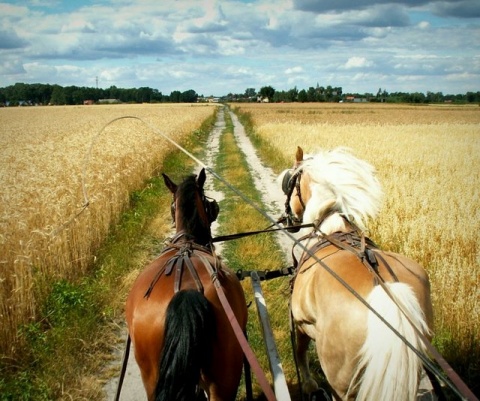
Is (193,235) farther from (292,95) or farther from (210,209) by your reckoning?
(292,95)

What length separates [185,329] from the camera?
8.07 ft

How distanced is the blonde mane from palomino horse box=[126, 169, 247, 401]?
135 centimetres

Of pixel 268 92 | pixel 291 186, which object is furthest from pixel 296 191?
pixel 268 92

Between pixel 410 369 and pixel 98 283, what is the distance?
507cm

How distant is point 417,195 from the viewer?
9.06 metres

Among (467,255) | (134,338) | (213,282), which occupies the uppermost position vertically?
(213,282)

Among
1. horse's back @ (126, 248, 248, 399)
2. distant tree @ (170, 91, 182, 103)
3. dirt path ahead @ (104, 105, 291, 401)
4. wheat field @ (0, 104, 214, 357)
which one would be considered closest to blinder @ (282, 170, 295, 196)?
horse's back @ (126, 248, 248, 399)

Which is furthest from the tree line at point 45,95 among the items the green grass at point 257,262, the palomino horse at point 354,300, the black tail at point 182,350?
the black tail at point 182,350

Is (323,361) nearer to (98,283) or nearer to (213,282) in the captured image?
(213,282)

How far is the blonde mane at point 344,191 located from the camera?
12.8ft

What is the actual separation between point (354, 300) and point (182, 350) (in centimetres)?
120

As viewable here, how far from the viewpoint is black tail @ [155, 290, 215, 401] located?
244cm

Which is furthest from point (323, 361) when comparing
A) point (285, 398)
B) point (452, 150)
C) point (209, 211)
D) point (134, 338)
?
point (452, 150)

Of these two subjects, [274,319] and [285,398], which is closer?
[285,398]
